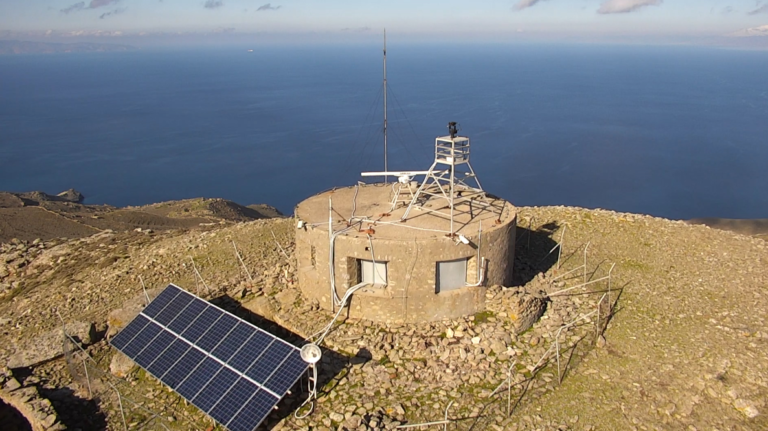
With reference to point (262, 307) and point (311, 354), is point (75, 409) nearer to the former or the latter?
point (262, 307)

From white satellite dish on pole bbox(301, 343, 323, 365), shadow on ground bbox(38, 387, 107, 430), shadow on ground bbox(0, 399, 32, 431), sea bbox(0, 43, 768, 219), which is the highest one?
white satellite dish on pole bbox(301, 343, 323, 365)

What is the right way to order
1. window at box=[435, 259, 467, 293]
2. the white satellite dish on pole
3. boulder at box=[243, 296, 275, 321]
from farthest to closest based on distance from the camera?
boulder at box=[243, 296, 275, 321] → window at box=[435, 259, 467, 293] → the white satellite dish on pole

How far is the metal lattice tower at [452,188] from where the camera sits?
14.1 m

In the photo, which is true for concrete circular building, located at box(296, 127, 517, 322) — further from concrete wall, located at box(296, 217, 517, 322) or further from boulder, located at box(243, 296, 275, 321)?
boulder, located at box(243, 296, 275, 321)

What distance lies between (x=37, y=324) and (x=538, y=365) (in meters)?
14.3

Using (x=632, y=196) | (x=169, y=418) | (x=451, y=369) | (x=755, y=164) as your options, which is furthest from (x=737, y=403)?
(x=755, y=164)

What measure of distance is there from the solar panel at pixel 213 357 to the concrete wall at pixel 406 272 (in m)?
2.51

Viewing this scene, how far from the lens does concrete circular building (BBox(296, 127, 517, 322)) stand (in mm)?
13211

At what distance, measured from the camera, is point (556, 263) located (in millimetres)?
18344

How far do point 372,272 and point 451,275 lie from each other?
1.99 metres

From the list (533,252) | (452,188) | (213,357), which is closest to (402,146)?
(533,252)

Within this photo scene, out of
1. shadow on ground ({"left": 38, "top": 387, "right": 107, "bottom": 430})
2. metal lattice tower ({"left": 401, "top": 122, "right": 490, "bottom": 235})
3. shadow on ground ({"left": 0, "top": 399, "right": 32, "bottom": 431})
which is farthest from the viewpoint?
metal lattice tower ({"left": 401, "top": 122, "right": 490, "bottom": 235})

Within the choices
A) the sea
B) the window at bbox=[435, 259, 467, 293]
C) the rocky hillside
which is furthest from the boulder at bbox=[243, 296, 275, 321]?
the sea

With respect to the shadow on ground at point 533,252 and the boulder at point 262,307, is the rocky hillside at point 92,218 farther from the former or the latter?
the shadow on ground at point 533,252
